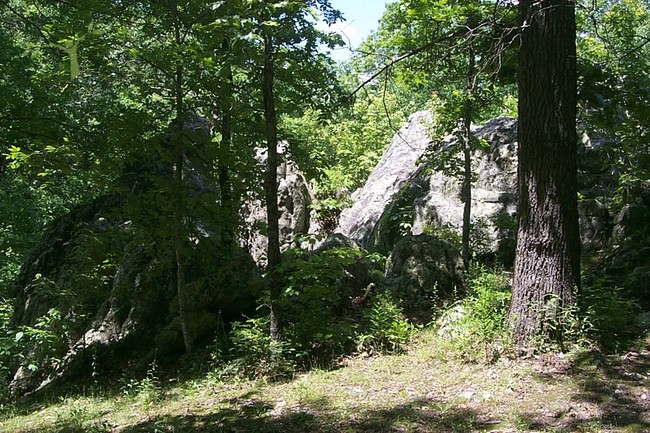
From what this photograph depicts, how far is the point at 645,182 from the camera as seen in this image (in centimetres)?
1003

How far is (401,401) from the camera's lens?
5.25 metres

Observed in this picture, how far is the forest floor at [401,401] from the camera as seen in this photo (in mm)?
4547

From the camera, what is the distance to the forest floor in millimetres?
4547

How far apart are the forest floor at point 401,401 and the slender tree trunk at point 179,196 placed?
1181 mm

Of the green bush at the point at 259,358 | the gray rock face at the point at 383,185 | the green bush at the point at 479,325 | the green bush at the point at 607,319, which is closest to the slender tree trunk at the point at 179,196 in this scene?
the green bush at the point at 259,358

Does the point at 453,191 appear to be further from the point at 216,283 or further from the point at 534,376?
the point at 534,376

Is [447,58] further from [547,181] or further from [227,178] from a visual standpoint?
[227,178]

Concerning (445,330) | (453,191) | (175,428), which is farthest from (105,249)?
(453,191)

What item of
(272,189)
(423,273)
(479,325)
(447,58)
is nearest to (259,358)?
(272,189)

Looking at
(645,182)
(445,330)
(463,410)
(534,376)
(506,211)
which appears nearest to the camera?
(463,410)

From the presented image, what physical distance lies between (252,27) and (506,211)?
7.43 m

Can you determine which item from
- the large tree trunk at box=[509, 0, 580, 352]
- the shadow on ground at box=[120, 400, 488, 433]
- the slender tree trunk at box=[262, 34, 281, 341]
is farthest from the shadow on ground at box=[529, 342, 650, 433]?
the slender tree trunk at box=[262, 34, 281, 341]

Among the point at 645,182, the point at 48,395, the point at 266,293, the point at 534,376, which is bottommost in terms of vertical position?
the point at 48,395

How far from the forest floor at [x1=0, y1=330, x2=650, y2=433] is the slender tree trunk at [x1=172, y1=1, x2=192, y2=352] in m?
1.18
